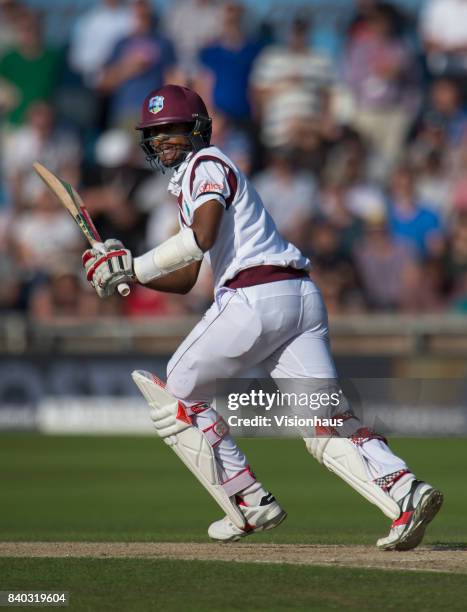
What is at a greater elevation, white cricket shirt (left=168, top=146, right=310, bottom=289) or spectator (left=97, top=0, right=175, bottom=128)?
spectator (left=97, top=0, right=175, bottom=128)

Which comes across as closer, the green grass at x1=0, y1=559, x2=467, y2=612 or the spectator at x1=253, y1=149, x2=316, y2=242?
the green grass at x1=0, y1=559, x2=467, y2=612

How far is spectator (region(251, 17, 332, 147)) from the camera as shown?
1572 cm

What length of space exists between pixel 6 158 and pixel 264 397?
9334 millimetres

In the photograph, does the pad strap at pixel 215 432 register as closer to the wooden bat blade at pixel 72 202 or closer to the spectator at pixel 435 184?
the wooden bat blade at pixel 72 202

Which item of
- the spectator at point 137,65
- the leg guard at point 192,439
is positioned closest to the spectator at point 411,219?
the spectator at point 137,65

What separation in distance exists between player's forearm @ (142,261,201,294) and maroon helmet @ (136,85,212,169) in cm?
57

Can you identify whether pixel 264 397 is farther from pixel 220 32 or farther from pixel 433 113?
pixel 220 32

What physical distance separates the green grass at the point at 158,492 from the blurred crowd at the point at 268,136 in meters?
1.84

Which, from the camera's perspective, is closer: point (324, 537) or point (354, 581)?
point (354, 581)

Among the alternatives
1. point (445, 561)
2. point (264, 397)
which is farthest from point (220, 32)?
Result: point (445, 561)

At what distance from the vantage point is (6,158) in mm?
16594

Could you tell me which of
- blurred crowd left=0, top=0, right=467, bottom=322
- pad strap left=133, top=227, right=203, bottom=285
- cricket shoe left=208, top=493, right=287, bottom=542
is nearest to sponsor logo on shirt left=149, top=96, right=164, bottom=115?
pad strap left=133, top=227, right=203, bottom=285

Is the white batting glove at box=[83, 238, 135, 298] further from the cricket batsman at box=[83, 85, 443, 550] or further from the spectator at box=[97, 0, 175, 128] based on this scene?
the spectator at box=[97, 0, 175, 128]

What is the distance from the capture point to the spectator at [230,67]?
1587cm
